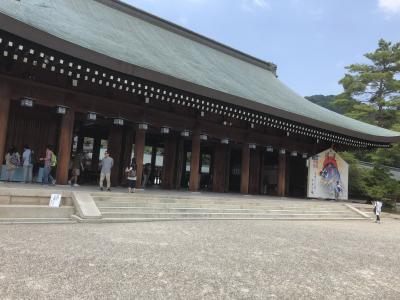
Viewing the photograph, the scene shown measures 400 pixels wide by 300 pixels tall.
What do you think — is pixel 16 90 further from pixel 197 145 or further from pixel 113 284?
pixel 113 284

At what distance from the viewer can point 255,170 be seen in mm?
19031

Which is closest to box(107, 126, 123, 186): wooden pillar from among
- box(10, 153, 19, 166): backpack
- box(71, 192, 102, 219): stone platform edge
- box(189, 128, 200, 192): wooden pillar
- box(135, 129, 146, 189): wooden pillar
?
box(135, 129, 146, 189): wooden pillar

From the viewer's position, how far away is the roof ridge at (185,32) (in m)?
17.7

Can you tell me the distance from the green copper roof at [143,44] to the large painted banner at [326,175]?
2.02 metres

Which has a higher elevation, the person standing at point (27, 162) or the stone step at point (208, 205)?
the person standing at point (27, 162)

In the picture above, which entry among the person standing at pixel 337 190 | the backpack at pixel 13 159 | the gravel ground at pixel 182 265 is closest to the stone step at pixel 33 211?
the gravel ground at pixel 182 265

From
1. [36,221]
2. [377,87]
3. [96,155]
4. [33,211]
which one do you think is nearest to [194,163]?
[96,155]

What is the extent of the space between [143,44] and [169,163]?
4972 millimetres

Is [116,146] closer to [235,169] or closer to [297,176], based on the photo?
[235,169]

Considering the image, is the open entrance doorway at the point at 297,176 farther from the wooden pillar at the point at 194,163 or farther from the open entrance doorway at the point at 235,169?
the wooden pillar at the point at 194,163

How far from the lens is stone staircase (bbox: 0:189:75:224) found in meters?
7.55

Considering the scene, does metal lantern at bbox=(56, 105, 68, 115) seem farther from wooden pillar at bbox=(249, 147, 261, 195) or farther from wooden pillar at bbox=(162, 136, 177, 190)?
wooden pillar at bbox=(249, 147, 261, 195)

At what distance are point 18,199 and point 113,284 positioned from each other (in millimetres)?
5275

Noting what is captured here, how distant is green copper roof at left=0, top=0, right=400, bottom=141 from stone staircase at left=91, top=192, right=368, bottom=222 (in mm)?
3643
